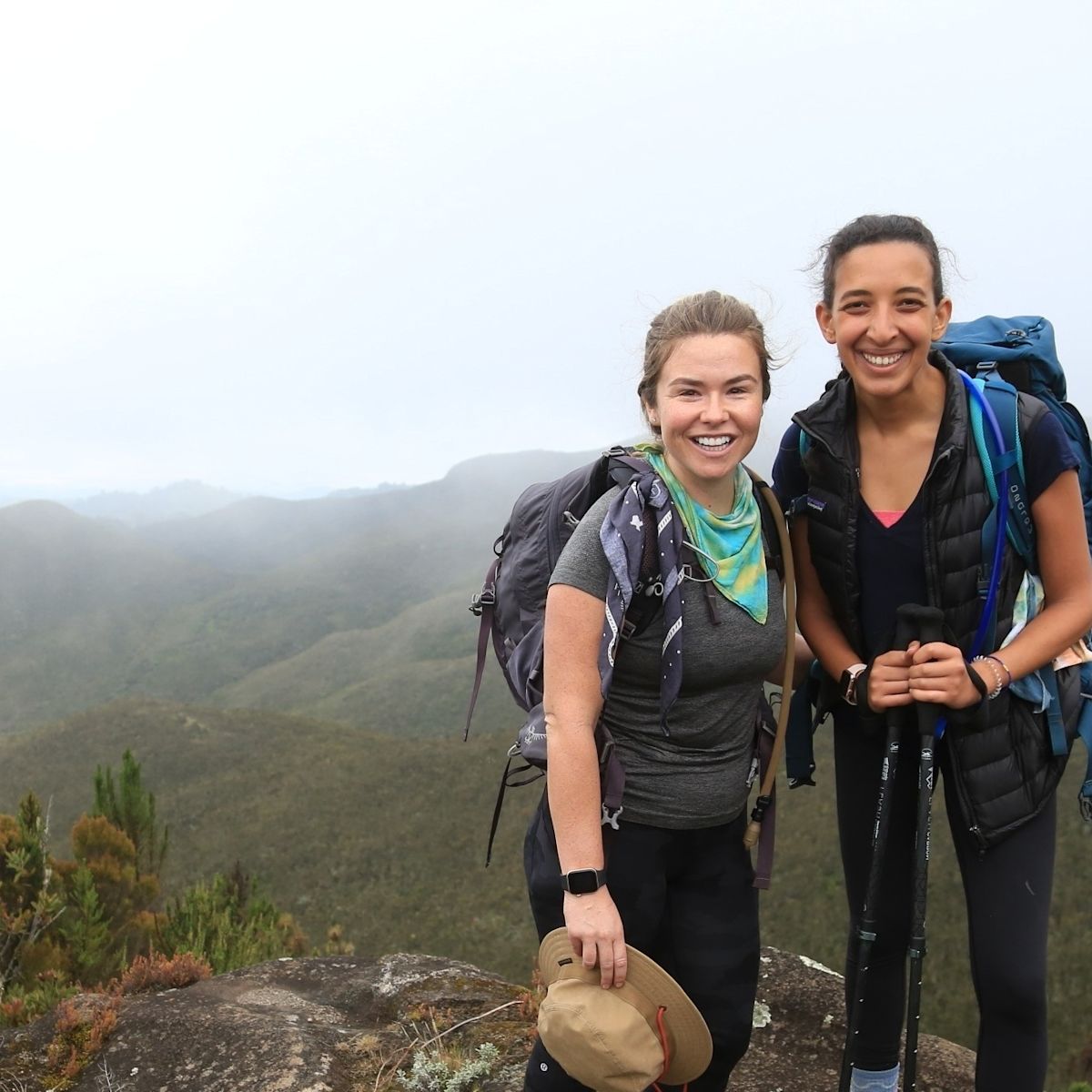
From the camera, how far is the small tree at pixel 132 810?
10.7 m

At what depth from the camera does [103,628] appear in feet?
400

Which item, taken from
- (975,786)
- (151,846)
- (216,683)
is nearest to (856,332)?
(975,786)

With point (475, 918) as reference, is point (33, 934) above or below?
above

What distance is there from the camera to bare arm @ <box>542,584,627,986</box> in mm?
2125

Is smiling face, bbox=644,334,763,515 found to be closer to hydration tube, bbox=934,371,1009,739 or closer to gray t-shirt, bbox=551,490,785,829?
gray t-shirt, bbox=551,490,785,829

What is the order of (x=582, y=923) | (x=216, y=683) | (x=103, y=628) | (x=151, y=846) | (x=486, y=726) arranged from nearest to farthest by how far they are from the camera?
(x=582, y=923)
(x=151, y=846)
(x=486, y=726)
(x=216, y=683)
(x=103, y=628)

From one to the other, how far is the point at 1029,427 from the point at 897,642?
0.63m

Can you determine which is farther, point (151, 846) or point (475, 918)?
point (475, 918)

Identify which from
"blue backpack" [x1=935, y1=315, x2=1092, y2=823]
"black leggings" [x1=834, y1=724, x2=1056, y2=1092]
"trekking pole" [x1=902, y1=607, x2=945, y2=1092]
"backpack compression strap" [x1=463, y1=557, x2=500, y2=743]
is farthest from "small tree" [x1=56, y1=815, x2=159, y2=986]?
"blue backpack" [x1=935, y1=315, x2=1092, y2=823]

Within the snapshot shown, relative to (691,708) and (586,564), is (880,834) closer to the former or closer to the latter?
(691,708)

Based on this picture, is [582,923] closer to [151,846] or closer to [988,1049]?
[988,1049]

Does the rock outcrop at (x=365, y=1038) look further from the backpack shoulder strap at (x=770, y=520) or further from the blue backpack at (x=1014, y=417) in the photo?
the backpack shoulder strap at (x=770, y=520)

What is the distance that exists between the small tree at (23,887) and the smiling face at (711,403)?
7333 millimetres

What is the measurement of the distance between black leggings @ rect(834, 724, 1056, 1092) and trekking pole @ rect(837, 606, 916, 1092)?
9 centimetres
